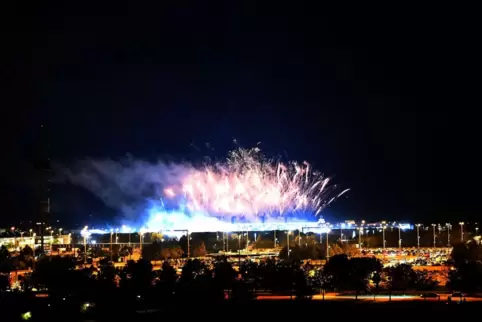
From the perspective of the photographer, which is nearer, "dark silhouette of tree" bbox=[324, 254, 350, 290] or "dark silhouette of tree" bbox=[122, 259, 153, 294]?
"dark silhouette of tree" bbox=[122, 259, 153, 294]

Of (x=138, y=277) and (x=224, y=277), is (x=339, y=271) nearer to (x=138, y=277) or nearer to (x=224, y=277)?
(x=224, y=277)

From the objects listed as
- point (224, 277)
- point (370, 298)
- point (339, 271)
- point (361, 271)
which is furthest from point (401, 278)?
point (224, 277)

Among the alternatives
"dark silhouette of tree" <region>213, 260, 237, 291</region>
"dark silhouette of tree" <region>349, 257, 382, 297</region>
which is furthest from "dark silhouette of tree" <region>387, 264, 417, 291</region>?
"dark silhouette of tree" <region>213, 260, 237, 291</region>

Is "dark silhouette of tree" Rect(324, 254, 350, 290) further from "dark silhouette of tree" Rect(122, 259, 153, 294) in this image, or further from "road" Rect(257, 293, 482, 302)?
"dark silhouette of tree" Rect(122, 259, 153, 294)

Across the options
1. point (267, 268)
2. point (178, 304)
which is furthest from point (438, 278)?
point (178, 304)

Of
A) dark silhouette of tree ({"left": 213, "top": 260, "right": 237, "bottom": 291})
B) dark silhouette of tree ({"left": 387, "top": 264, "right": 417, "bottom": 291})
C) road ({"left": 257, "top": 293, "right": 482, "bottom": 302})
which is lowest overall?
road ({"left": 257, "top": 293, "right": 482, "bottom": 302})

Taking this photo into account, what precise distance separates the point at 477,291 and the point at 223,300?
1103 centimetres

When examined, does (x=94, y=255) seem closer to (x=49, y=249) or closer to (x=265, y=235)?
(x=49, y=249)

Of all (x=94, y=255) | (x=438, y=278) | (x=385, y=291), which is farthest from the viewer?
(x=94, y=255)

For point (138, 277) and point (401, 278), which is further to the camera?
point (401, 278)

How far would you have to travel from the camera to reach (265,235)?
2928 inches

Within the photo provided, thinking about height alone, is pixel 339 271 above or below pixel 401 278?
above

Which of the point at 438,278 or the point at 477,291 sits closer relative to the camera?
the point at 477,291

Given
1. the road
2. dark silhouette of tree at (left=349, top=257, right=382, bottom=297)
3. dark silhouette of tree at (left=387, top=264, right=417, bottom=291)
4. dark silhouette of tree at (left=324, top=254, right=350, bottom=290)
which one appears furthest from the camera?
dark silhouette of tree at (left=324, top=254, right=350, bottom=290)
